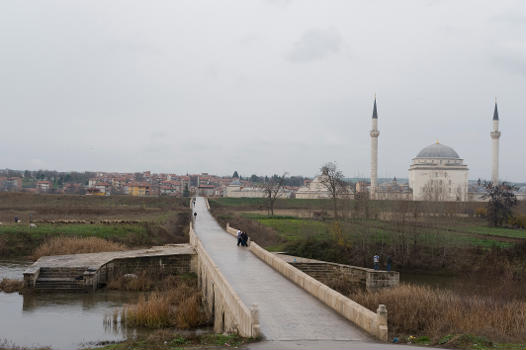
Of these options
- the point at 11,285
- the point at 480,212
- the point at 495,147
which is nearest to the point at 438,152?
the point at 495,147

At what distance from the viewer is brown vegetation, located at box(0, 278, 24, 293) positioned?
902 inches

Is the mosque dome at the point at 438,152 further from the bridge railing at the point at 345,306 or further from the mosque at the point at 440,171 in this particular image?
the bridge railing at the point at 345,306

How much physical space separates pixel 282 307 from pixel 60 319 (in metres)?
8.87

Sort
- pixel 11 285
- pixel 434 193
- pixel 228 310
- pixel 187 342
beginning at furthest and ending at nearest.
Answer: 1. pixel 434 193
2. pixel 11 285
3. pixel 228 310
4. pixel 187 342

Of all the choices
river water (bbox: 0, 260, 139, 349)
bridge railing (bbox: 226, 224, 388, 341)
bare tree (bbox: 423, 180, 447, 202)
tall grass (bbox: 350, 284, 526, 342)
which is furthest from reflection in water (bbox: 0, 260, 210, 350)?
bare tree (bbox: 423, 180, 447, 202)

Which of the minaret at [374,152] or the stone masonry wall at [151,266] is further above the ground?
the minaret at [374,152]

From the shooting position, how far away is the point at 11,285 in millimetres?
23188

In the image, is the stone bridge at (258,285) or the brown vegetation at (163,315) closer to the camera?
the stone bridge at (258,285)

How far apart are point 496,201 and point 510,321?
45.6 m

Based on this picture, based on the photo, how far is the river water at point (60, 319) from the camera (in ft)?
51.4

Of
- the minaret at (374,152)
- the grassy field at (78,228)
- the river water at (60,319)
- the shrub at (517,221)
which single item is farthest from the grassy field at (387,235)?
the minaret at (374,152)

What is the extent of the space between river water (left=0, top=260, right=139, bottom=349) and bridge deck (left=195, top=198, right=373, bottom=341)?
156 inches

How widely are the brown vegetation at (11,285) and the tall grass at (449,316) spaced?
14.4m

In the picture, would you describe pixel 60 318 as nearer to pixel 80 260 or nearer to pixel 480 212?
pixel 80 260
